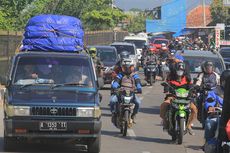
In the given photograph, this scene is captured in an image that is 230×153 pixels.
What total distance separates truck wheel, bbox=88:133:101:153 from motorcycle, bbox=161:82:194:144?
7.47 ft

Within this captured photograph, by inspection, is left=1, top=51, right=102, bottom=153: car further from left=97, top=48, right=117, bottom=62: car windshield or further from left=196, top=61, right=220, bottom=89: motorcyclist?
left=97, top=48, right=117, bottom=62: car windshield

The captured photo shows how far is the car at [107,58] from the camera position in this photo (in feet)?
97.1

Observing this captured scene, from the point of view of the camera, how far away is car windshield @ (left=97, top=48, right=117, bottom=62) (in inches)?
1220

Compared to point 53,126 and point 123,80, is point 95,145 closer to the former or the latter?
Answer: point 53,126

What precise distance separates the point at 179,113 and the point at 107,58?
681 inches

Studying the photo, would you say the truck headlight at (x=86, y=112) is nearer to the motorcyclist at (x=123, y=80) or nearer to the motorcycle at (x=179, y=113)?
the motorcycle at (x=179, y=113)

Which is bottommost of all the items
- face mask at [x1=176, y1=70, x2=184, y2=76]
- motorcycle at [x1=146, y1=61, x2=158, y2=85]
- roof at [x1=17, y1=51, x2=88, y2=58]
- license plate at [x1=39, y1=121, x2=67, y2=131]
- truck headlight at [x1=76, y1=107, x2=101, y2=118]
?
motorcycle at [x1=146, y1=61, x2=158, y2=85]

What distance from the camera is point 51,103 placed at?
464 inches

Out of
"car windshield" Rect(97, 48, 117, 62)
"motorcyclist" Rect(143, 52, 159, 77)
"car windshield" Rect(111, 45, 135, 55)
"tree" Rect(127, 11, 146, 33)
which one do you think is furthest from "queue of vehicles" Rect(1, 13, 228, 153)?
"tree" Rect(127, 11, 146, 33)

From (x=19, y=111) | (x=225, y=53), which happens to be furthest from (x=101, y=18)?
(x=19, y=111)

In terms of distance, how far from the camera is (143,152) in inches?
504

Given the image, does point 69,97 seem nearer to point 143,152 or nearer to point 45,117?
point 45,117

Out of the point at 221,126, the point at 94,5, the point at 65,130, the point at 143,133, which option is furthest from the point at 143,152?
the point at 94,5

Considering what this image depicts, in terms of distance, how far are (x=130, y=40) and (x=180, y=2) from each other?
134ft
